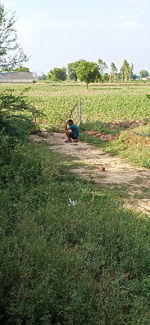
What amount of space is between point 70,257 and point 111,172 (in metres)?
5.06

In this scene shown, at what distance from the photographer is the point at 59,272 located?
3674 millimetres

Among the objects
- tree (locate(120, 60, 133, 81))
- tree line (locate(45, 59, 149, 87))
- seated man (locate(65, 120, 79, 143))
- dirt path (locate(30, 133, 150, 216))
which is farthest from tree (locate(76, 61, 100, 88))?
tree (locate(120, 60, 133, 81))

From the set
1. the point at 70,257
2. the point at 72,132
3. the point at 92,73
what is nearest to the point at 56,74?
the point at 92,73

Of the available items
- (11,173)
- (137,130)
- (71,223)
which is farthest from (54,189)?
(137,130)

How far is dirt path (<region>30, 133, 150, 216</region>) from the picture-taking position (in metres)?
7.03

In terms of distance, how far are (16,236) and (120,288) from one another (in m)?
1.54

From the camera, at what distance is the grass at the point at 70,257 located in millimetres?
3186

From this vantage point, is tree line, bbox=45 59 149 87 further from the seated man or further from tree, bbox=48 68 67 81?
the seated man

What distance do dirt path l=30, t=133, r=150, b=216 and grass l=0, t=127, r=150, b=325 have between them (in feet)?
1.83

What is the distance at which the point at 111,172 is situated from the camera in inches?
347

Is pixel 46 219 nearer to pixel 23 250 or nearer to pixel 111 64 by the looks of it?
pixel 23 250

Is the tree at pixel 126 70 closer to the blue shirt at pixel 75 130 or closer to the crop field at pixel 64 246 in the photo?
the blue shirt at pixel 75 130

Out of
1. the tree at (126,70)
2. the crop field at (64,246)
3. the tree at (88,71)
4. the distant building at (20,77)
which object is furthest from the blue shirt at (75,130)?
the tree at (126,70)

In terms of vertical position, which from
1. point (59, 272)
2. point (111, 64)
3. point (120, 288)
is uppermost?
point (111, 64)
